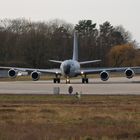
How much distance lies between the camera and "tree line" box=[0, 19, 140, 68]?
5595 inches

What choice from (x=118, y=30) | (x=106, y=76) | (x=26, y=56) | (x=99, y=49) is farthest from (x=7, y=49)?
(x=106, y=76)

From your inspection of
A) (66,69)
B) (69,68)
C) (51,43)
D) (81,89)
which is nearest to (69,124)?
(81,89)

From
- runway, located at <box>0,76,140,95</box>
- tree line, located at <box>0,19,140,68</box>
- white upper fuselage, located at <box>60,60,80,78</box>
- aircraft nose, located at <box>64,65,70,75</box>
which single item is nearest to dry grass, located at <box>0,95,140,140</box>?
runway, located at <box>0,76,140,95</box>

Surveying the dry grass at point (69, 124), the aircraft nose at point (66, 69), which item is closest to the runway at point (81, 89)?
the aircraft nose at point (66, 69)

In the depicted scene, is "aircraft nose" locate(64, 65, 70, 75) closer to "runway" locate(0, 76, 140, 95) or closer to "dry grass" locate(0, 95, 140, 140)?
"runway" locate(0, 76, 140, 95)

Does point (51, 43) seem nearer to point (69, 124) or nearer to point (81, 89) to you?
point (81, 89)

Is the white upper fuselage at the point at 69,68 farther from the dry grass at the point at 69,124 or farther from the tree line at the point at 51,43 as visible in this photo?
the tree line at the point at 51,43

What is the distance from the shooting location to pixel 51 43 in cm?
15125

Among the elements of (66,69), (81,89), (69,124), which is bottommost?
(69,124)

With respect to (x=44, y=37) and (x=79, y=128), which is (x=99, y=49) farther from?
(x=79, y=128)

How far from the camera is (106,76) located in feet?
229

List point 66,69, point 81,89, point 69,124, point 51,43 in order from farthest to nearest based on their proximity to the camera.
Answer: point 51,43
point 66,69
point 81,89
point 69,124

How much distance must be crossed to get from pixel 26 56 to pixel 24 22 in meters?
36.7

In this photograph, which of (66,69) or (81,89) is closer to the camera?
(81,89)
